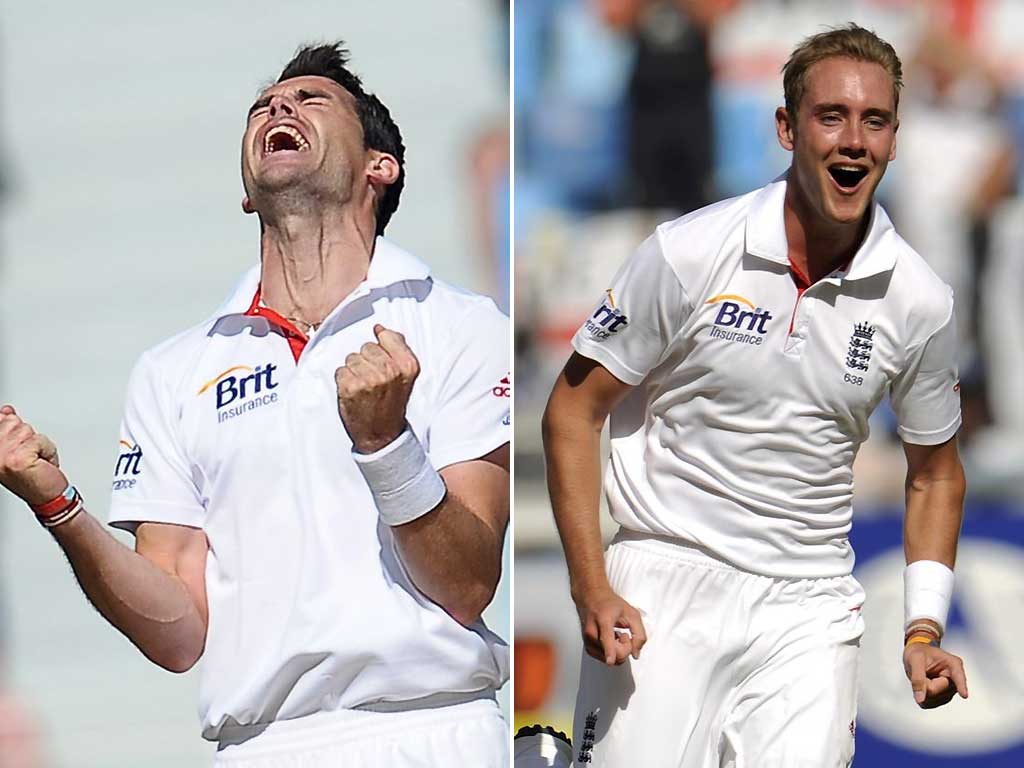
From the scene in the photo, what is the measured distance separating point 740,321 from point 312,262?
0.78 m

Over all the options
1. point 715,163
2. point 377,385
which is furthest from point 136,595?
point 715,163

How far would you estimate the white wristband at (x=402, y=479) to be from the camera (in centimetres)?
277

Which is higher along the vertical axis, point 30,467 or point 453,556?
point 30,467

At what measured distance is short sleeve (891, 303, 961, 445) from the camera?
286 cm

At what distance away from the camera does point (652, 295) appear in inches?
110

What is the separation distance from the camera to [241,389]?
3.05 metres

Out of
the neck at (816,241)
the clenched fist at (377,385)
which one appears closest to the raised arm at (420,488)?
the clenched fist at (377,385)

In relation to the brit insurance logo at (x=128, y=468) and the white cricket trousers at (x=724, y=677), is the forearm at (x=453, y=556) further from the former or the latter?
the brit insurance logo at (x=128, y=468)

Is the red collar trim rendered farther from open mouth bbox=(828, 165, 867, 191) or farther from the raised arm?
open mouth bbox=(828, 165, 867, 191)

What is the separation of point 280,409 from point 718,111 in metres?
2.77

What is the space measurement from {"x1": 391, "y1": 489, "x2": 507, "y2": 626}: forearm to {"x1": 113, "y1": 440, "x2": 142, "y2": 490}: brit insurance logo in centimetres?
47

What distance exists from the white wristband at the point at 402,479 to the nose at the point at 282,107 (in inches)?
26.2

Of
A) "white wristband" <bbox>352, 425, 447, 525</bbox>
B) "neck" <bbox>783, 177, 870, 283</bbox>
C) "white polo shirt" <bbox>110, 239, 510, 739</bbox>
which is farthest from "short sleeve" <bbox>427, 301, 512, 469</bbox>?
"neck" <bbox>783, 177, 870, 283</bbox>

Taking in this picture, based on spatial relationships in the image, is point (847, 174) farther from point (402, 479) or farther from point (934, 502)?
point (402, 479)
